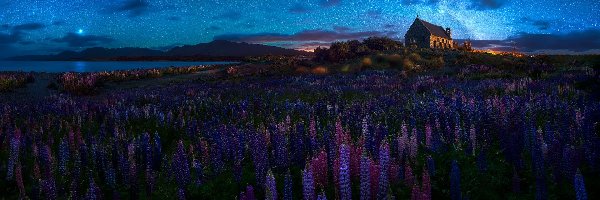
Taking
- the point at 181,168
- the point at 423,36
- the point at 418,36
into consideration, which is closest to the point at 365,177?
the point at 181,168

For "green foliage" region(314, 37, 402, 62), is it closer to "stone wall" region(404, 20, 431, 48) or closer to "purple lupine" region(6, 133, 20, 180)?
"stone wall" region(404, 20, 431, 48)

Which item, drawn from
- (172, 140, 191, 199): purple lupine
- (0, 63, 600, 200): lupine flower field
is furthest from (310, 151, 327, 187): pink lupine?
(172, 140, 191, 199): purple lupine

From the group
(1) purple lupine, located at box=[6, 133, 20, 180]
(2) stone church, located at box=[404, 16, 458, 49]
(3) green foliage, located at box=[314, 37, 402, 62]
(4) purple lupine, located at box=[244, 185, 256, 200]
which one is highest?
(2) stone church, located at box=[404, 16, 458, 49]

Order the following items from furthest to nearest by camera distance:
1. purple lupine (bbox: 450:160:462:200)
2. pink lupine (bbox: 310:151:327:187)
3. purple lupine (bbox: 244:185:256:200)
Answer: pink lupine (bbox: 310:151:327:187) → purple lupine (bbox: 450:160:462:200) → purple lupine (bbox: 244:185:256:200)

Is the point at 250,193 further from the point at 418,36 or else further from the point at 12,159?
the point at 418,36

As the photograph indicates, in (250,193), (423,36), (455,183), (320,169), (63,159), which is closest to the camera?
(250,193)

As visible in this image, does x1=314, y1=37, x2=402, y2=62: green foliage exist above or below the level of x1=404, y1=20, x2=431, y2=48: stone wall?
below

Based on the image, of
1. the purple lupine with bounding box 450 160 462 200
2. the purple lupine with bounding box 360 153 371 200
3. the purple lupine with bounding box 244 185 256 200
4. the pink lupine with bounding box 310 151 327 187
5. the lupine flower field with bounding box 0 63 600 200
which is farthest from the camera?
the pink lupine with bounding box 310 151 327 187

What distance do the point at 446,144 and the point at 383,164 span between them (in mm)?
2806

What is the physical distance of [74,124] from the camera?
938cm

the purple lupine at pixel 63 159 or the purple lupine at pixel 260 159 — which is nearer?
the purple lupine at pixel 260 159

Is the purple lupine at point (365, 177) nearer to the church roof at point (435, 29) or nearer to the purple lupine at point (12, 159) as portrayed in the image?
the purple lupine at point (12, 159)

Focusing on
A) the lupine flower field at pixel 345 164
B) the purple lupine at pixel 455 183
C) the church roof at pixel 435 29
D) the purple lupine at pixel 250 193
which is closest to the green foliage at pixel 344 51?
the lupine flower field at pixel 345 164

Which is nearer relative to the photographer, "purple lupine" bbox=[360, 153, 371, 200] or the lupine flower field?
"purple lupine" bbox=[360, 153, 371, 200]
